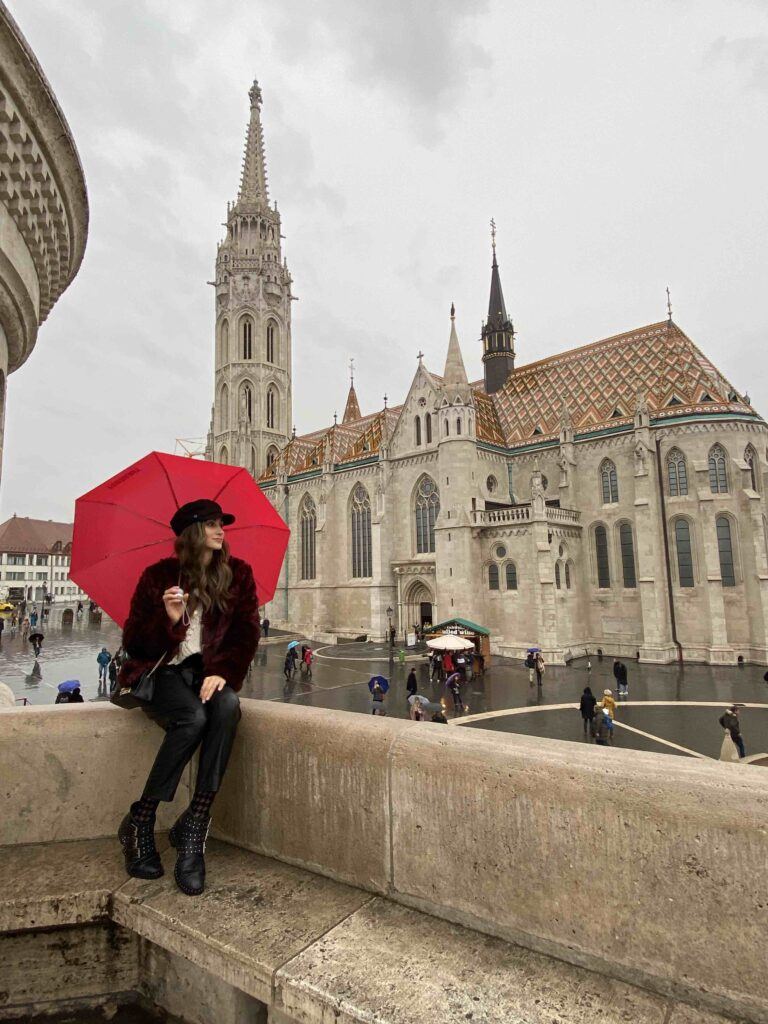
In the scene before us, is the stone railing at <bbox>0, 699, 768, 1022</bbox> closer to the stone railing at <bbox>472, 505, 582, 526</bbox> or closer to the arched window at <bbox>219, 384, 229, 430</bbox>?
the stone railing at <bbox>472, 505, 582, 526</bbox>

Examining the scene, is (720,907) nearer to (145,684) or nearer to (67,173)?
(145,684)

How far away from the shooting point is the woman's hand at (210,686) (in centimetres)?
243

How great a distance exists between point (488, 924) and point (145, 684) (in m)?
1.67

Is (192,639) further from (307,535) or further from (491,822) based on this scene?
(307,535)

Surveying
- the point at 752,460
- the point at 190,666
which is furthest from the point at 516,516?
the point at 190,666

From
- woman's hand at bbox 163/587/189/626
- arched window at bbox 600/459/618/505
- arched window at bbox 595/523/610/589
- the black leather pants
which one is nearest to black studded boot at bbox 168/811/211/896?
the black leather pants

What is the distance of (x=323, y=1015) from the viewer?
162cm

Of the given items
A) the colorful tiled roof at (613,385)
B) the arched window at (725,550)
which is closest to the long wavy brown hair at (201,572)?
the arched window at (725,550)

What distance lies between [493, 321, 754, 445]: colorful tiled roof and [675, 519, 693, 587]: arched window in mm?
5800

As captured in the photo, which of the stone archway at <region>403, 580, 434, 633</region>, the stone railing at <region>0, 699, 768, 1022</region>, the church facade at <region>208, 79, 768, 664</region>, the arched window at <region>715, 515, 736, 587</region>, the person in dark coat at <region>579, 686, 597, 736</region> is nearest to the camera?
the stone railing at <region>0, 699, 768, 1022</region>

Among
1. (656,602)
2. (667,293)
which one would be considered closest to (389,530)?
(656,602)

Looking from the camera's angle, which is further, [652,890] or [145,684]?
[145,684]

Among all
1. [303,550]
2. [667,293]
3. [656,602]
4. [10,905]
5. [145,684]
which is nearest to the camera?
[10,905]

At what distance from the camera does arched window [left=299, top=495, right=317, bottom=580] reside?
1599 inches
